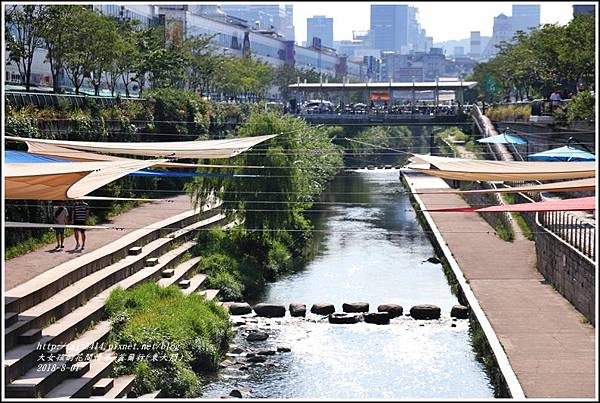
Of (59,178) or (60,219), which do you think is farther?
(60,219)

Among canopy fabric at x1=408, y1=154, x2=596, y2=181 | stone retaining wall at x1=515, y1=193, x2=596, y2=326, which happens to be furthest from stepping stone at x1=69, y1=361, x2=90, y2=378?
stone retaining wall at x1=515, y1=193, x2=596, y2=326

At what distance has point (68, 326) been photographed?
2077cm

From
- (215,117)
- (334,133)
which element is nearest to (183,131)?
(215,117)

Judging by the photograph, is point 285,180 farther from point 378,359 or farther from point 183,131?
point 183,131

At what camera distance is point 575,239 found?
2836 cm

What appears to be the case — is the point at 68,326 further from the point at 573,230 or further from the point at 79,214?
the point at 573,230

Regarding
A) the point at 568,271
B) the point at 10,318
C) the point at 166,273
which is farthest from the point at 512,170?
the point at 166,273

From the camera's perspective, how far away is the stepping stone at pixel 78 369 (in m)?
19.0

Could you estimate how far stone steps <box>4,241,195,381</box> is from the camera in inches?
710

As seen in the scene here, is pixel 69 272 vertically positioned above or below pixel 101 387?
above

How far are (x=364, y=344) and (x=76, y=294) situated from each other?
753 centimetres

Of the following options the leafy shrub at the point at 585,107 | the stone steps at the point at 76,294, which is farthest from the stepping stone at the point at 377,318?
the leafy shrub at the point at 585,107

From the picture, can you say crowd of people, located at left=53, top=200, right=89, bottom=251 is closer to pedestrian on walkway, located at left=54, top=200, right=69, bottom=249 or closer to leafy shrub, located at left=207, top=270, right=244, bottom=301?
pedestrian on walkway, located at left=54, top=200, right=69, bottom=249

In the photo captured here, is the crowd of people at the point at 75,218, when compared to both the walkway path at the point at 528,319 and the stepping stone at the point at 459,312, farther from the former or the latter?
the walkway path at the point at 528,319
